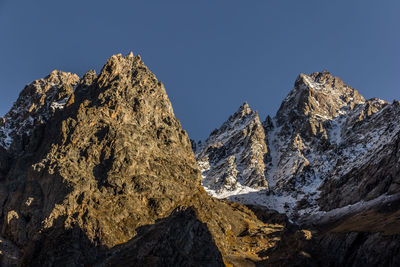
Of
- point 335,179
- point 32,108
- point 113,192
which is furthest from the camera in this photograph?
point 32,108

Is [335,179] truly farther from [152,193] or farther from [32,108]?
[32,108]

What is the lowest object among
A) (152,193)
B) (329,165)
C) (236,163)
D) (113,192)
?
(113,192)

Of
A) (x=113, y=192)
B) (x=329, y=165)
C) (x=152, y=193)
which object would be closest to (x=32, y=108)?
(x=113, y=192)

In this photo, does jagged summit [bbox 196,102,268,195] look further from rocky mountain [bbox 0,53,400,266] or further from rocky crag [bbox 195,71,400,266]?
rocky mountain [bbox 0,53,400,266]

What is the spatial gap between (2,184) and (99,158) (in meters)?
32.4

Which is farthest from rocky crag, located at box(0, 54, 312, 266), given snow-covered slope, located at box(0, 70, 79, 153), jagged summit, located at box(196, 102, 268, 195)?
jagged summit, located at box(196, 102, 268, 195)

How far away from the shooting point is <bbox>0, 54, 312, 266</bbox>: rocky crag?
53938 mm

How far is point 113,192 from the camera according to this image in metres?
73.9

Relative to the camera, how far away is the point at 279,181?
15250cm

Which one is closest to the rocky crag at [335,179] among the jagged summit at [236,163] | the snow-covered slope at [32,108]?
the jagged summit at [236,163]

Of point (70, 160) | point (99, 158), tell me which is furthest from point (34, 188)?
point (99, 158)

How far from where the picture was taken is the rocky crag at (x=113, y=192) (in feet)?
177

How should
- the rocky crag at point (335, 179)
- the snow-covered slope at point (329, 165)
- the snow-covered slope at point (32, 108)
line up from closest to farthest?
1. the rocky crag at point (335, 179)
2. the snow-covered slope at point (329, 165)
3. the snow-covered slope at point (32, 108)

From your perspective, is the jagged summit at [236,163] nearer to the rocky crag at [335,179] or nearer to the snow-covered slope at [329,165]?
the rocky crag at [335,179]
